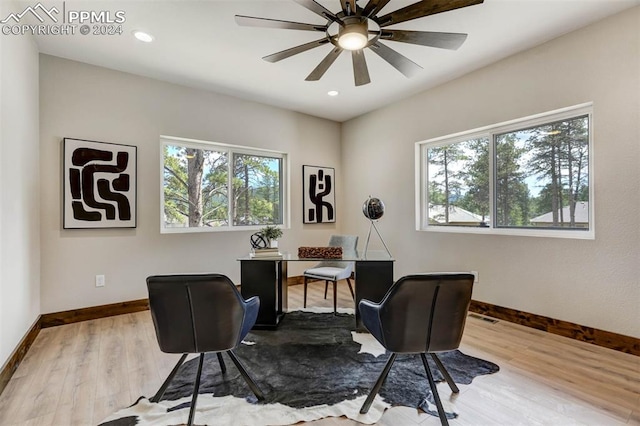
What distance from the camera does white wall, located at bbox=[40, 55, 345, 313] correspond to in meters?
3.15

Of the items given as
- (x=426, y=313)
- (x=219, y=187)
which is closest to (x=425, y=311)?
(x=426, y=313)

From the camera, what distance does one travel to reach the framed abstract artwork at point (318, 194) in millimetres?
5074

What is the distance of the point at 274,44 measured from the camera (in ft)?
9.64

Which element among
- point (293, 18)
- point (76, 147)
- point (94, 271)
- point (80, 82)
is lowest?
point (94, 271)

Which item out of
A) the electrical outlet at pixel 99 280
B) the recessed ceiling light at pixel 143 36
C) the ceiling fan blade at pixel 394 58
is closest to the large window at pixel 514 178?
the ceiling fan blade at pixel 394 58

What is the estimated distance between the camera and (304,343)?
2699mm

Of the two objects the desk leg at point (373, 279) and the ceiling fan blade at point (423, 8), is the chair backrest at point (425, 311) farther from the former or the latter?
the ceiling fan blade at point (423, 8)

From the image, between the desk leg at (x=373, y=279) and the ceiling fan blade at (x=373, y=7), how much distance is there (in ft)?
6.42

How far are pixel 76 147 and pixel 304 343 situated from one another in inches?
120

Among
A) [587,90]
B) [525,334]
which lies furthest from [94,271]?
[587,90]

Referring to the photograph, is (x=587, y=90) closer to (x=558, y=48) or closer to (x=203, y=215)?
(x=558, y=48)

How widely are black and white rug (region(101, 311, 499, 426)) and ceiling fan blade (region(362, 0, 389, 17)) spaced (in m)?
2.37

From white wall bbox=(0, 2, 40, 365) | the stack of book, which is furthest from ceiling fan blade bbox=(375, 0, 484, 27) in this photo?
white wall bbox=(0, 2, 40, 365)

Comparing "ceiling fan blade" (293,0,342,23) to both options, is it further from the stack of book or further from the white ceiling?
the stack of book
